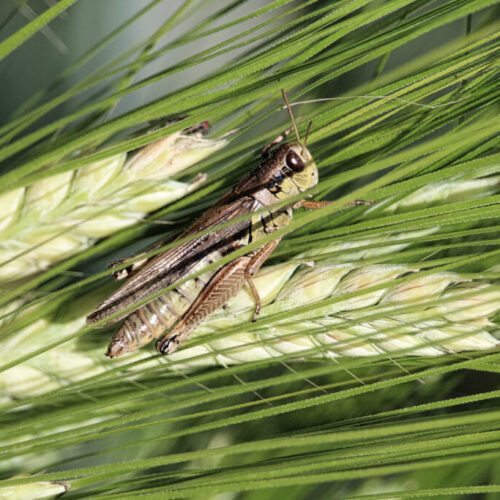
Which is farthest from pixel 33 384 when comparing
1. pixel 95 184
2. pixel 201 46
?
pixel 201 46

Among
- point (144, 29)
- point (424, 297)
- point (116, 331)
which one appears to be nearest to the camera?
point (424, 297)

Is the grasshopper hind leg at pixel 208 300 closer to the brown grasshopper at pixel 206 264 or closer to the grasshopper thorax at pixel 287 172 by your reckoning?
the brown grasshopper at pixel 206 264

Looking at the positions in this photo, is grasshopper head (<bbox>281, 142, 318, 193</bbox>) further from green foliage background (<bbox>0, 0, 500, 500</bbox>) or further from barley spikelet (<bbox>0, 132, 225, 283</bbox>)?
barley spikelet (<bbox>0, 132, 225, 283</bbox>)

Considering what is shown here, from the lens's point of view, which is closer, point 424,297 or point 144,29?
point 424,297

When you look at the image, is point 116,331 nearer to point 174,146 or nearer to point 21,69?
point 174,146

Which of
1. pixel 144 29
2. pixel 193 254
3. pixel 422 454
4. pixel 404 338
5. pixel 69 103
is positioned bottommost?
pixel 422 454

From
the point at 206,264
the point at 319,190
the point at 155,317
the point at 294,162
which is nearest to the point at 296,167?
the point at 294,162

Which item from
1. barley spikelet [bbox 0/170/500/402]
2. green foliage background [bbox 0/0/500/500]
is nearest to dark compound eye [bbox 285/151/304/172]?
green foliage background [bbox 0/0/500/500]

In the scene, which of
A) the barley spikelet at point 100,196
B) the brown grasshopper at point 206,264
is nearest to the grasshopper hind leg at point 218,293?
the brown grasshopper at point 206,264
